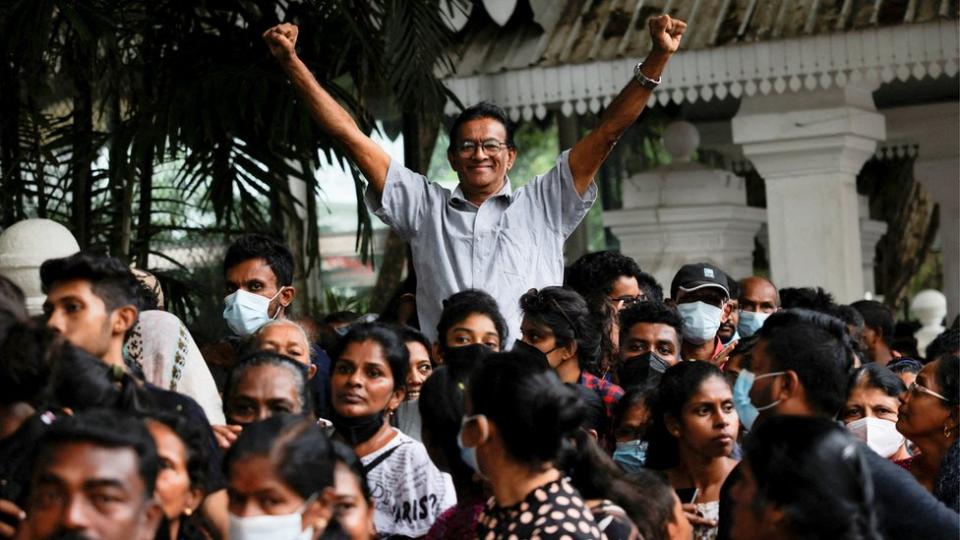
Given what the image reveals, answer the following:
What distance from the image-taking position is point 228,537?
169 inches

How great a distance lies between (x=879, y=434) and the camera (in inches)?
254

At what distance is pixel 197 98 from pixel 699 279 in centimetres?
272

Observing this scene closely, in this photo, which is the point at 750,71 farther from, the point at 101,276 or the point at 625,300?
the point at 101,276

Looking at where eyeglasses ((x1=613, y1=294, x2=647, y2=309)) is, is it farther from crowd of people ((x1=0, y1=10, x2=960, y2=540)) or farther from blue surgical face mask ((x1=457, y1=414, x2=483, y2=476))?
blue surgical face mask ((x1=457, y1=414, x2=483, y2=476))

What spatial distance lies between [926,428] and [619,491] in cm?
146

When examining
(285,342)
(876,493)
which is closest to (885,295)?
(285,342)

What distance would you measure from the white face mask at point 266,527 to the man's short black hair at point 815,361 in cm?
147

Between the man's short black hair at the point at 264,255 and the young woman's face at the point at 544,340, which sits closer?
the young woman's face at the point at 544,340

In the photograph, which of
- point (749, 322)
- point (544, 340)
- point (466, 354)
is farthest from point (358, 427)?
point (749, 322)

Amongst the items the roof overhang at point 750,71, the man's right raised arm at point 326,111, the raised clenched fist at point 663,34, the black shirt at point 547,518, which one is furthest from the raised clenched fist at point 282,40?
the roof overhang at point 750,71

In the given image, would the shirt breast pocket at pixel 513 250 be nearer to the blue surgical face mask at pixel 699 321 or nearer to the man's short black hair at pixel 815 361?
the blue surgical face mask at pixel 699 321

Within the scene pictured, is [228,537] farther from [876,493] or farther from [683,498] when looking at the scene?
[683,498]

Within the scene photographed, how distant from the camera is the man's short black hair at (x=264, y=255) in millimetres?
6988

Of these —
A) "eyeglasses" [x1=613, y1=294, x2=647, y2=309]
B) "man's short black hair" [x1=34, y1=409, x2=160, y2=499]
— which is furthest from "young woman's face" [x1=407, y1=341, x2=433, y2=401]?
"man's short black hair" [x1=34, y1=409, x2=160, y2=499]
